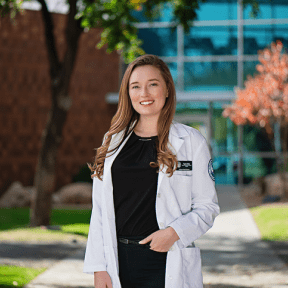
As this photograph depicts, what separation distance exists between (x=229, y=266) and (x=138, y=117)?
13.7 ft

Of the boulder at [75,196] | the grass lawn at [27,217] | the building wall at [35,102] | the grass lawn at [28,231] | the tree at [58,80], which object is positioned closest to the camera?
→ the grass lawn at [28,231]

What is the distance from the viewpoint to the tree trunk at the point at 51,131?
30.5 ft

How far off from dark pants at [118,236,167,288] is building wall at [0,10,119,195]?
16.5 metres

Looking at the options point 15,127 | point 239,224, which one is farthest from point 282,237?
point 15,127

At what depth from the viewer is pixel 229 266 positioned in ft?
20.2

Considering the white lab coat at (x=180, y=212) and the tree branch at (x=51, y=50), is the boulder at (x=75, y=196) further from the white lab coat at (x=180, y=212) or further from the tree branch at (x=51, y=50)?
the white lab coat at (x=180, y=212)

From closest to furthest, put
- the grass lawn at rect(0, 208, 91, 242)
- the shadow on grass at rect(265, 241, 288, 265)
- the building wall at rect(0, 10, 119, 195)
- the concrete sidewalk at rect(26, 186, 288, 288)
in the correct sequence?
the concrete sidewalk at rect(26, 186, 288, 288) → the shadow on grass at rect(265, 241, 288, 265) → the grass lawn at rect(0, 208, 91, 242) → the building wall at rect(0, 10, 119, 195)

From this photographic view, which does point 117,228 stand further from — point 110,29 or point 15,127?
point 15,127

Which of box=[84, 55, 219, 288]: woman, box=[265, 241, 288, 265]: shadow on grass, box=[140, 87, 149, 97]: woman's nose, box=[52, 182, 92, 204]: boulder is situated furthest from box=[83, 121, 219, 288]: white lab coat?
box=[52, 182, 92, 204]: boulder

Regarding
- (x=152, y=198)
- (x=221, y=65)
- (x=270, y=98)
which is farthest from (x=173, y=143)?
(x=221, y=65)

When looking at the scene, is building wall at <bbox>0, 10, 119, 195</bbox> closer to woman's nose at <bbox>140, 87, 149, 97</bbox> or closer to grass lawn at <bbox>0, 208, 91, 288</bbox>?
grass lawn at <bbox>0, 208, 91, 288</bbox>

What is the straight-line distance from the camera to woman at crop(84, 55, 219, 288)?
2242 mm

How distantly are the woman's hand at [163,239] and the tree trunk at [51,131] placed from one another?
730cm

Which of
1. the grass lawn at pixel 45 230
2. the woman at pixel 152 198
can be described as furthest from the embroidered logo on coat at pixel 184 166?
the grass lawn at pixel 45 230
